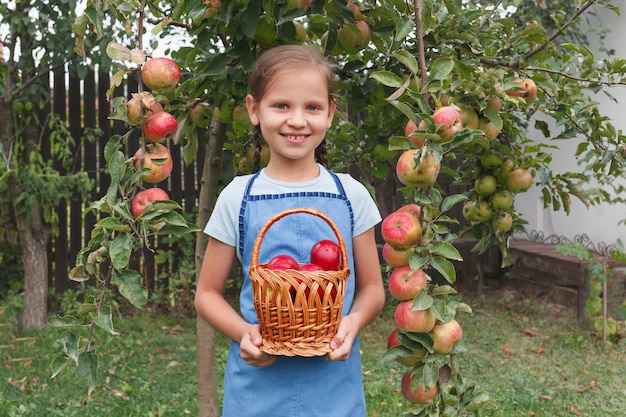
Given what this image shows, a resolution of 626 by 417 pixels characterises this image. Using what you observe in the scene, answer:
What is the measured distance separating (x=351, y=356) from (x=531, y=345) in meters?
2.73

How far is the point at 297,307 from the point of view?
102 cm

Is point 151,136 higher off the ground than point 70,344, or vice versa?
point 151,136

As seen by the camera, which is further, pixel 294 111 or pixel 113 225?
pixel 294 111

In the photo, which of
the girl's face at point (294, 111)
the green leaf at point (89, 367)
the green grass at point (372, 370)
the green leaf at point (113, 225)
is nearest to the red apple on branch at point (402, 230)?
the girl's face at point (294, 111)

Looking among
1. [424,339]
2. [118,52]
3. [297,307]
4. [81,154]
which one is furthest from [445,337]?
[81,154]

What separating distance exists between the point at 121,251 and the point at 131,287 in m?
0.07

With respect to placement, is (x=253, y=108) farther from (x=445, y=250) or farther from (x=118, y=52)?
(x=445, y=250)

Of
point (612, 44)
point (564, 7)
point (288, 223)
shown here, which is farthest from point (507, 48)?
point (612, 44)

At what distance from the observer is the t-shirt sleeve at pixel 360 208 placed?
1.34 meters

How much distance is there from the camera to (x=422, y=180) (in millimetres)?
1112

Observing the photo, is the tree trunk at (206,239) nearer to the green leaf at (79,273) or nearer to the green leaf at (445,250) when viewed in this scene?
the green leaf at (79,273)

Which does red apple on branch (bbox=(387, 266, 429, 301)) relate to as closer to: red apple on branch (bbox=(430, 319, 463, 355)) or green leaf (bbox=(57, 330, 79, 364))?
red apple on branch (bbox=(430, 319, 463, 355))

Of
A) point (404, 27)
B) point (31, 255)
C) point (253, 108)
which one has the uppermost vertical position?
point (404, 27)

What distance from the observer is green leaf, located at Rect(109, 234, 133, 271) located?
3.40 feet
